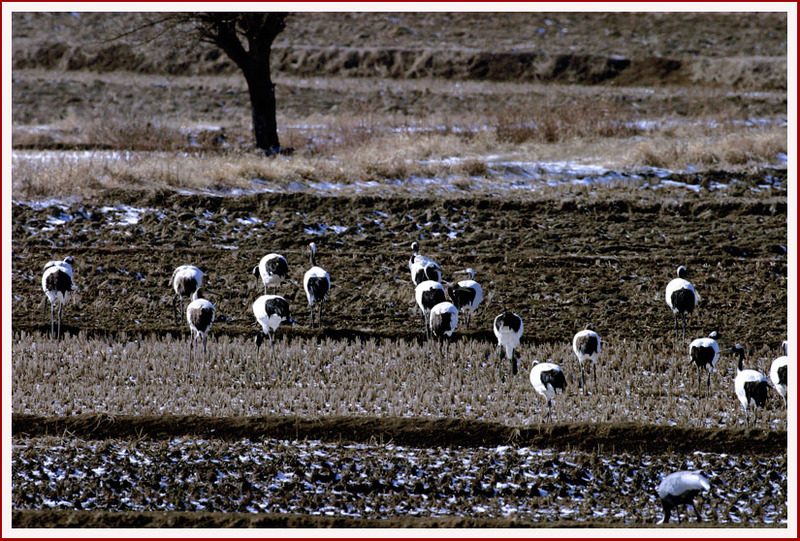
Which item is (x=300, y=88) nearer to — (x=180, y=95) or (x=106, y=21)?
(x=180, y=95)

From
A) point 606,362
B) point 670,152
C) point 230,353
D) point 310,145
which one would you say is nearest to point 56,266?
point 230,353

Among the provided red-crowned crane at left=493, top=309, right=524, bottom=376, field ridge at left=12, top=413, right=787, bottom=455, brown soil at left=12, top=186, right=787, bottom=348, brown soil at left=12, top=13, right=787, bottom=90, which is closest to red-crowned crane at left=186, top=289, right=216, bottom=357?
brown soil at left=12, top=186, right=787, bottom=348

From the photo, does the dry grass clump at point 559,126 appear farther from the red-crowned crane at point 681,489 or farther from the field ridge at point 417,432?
the red-crowned crane at point 681,489

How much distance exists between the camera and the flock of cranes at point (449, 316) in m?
10.6

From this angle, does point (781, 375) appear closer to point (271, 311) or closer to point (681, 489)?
point (681, 489)

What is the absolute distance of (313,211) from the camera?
19984 millimetres

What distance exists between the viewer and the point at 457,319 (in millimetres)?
13117

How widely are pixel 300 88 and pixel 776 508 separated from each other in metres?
32.0

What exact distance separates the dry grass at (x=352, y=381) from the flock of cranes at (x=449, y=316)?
0.86 ft

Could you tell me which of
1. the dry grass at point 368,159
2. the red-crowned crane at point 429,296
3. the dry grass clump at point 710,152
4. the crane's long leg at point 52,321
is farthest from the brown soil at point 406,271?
the dry grass at point 368,159

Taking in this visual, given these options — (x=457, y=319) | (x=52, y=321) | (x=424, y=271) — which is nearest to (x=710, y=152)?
(x=424, y=271)

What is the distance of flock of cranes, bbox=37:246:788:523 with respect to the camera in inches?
415

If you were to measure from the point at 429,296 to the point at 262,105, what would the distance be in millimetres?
13711

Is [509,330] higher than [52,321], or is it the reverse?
[509,330]
